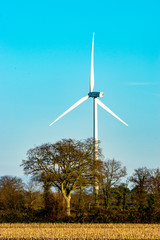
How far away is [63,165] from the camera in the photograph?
201 ft

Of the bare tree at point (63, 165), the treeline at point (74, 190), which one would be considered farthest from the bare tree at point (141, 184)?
the bare tree at point (63, 165)

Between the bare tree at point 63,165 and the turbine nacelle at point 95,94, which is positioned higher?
the turbine nacelle at point 95,94

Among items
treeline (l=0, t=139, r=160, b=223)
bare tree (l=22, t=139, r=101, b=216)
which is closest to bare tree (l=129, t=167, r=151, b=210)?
treeline (l=0, t=139, r=160, b=223)

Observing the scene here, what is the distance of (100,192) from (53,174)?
19.1m

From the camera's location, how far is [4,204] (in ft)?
209

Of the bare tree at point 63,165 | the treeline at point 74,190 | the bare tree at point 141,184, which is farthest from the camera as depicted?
the bare tree at point 141,184

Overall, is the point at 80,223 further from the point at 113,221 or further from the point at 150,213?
the point at 150,213

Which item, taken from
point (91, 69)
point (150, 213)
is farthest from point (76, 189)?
point (91, 69)

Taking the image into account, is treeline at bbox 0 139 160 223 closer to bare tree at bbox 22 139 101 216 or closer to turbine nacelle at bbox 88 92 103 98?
bare tree at bbox 22 139 101 216

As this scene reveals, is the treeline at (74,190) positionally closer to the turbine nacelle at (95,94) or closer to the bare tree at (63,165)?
the bare tree at (63,165)

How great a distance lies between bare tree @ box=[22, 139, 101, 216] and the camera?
6012 cm

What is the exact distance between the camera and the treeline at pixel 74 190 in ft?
158

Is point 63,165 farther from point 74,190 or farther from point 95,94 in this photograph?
point 95,94

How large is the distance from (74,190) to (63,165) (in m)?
4.84
